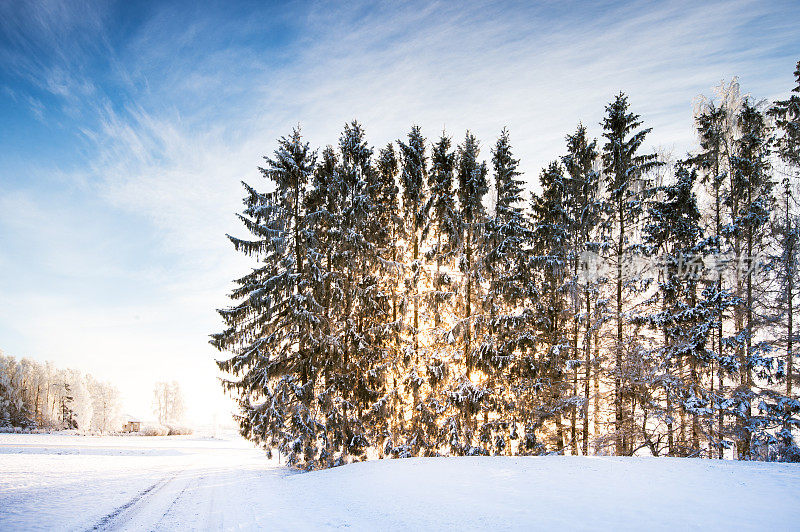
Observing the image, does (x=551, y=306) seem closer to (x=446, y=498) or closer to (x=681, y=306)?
(x=681, y=306)

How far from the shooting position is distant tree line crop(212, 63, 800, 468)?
52.3 feet

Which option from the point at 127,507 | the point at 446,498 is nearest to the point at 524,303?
the point at 446,498

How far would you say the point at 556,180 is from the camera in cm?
1894

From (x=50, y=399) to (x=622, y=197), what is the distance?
Answer: 123437 mm

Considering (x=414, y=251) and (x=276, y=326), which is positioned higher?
(x=414, y=251)

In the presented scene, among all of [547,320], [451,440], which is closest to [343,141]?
[547,320]

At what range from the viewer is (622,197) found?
17.6 meters

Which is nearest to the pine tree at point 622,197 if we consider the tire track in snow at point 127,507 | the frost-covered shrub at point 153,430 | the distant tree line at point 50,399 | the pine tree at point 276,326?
the pine tree at point 276,326

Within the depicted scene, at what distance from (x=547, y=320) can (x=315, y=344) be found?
10492mm

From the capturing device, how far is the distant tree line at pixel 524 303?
628 inches

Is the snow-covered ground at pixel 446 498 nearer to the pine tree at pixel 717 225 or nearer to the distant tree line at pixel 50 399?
the pine tree at pixel 717 225

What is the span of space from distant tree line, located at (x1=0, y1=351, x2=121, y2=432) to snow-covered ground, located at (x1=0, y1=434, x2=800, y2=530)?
2554 inches

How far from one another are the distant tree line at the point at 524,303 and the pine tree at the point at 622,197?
0.29 feet

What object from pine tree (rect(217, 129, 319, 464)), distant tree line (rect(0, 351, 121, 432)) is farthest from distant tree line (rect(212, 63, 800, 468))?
distant tree line (rect(0, 351, 121, 432))
